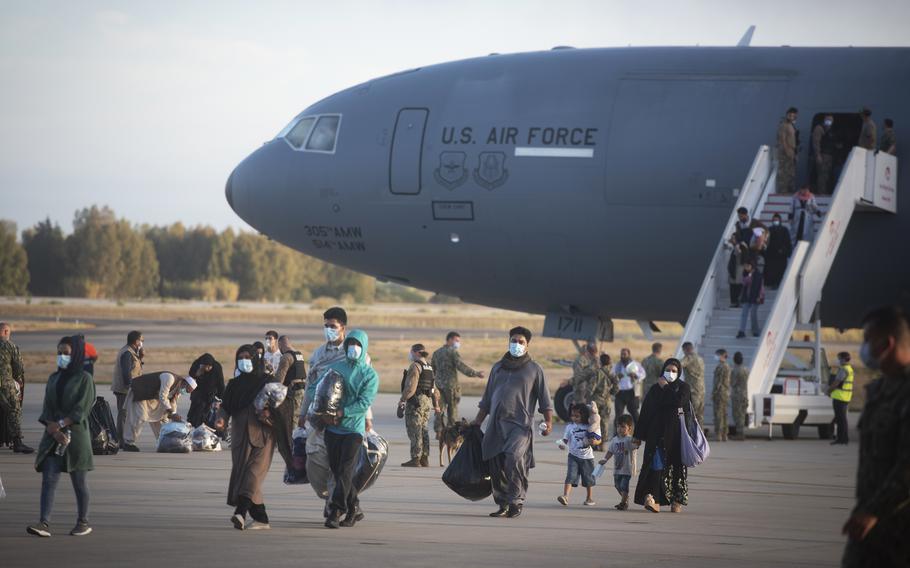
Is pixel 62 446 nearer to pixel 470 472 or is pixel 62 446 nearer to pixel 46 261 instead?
pixel 470 472

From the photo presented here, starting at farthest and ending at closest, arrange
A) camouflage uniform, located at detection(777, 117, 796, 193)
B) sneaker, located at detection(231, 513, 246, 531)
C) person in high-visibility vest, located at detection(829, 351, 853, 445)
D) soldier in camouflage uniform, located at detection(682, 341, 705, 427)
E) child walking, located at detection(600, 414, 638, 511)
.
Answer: person in high-visibility vest, located at detection(829, 351, 853, 445)
camouflage uniform, located at detection(777, 117, 796, 193)
soldier in camouflage uniform, located at detection(682, 341, 705, 427)
child walking, located at detection(600, 414, 638, 511)
sneaker, located at detection(231, 513, 246, 531)

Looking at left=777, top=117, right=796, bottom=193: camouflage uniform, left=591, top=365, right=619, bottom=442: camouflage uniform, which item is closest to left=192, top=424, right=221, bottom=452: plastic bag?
left=591, top=365, right=619, bottom=442: camouflage uniform

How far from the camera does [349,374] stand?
15.0 m

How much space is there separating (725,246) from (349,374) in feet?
39.5

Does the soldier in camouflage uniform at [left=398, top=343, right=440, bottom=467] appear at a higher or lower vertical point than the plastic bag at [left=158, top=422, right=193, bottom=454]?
higher

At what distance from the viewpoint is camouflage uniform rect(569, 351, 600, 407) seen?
2589 centimetres

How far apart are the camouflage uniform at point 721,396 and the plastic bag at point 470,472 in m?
10.2

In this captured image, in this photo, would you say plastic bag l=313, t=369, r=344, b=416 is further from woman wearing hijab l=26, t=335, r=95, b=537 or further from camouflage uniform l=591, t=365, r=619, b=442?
camouflage uniform l=591, t=365, r=619, b=442

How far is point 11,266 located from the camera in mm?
150000

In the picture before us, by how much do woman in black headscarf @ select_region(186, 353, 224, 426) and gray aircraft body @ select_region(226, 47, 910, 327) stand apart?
5766 millimetres

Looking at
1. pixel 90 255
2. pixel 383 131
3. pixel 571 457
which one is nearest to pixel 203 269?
pixel 90 255

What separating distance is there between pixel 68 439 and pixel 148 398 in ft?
34.7

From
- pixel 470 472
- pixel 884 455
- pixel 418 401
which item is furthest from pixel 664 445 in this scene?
pixel 884 455

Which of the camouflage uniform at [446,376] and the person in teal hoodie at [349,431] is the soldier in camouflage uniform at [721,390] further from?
the person in teal hoodie at [349,431]
